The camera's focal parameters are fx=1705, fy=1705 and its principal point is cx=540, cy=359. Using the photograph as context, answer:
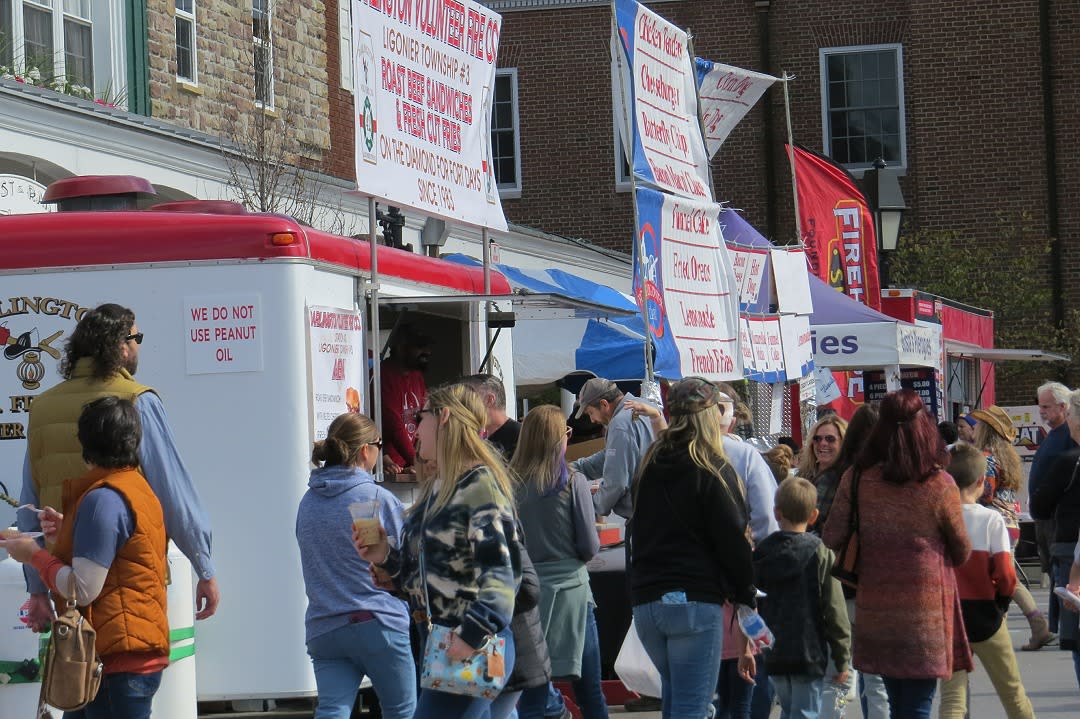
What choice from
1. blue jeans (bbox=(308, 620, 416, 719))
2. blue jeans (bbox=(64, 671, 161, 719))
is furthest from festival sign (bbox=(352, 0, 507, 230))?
blue jeans (bbox=(64, 671, 161, 719))

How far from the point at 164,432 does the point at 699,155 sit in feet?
20.9

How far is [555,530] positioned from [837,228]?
12865 mm

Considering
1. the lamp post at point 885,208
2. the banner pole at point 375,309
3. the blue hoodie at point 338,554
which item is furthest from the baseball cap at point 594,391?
the lamp post at point 885,208

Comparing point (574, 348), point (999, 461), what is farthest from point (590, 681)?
point (574, 348)

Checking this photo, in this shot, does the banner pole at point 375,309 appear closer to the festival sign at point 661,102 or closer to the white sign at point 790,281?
the festival sign at point 661,102

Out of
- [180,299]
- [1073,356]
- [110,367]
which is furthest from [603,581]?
[1073,356]

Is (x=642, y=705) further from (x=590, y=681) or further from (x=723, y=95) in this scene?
(x=723, y=95)

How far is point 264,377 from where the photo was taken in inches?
319

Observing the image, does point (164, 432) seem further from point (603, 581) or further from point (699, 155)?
point (699, 155)

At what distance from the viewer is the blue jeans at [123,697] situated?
540 centimetres

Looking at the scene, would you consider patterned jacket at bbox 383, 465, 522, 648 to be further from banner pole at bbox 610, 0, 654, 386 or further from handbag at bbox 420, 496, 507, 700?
banner pole at bbox 610, 0, 654, 386

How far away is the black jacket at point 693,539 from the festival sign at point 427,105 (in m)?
2.70

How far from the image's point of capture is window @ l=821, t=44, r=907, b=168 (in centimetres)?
3030

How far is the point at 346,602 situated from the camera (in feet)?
22.0
